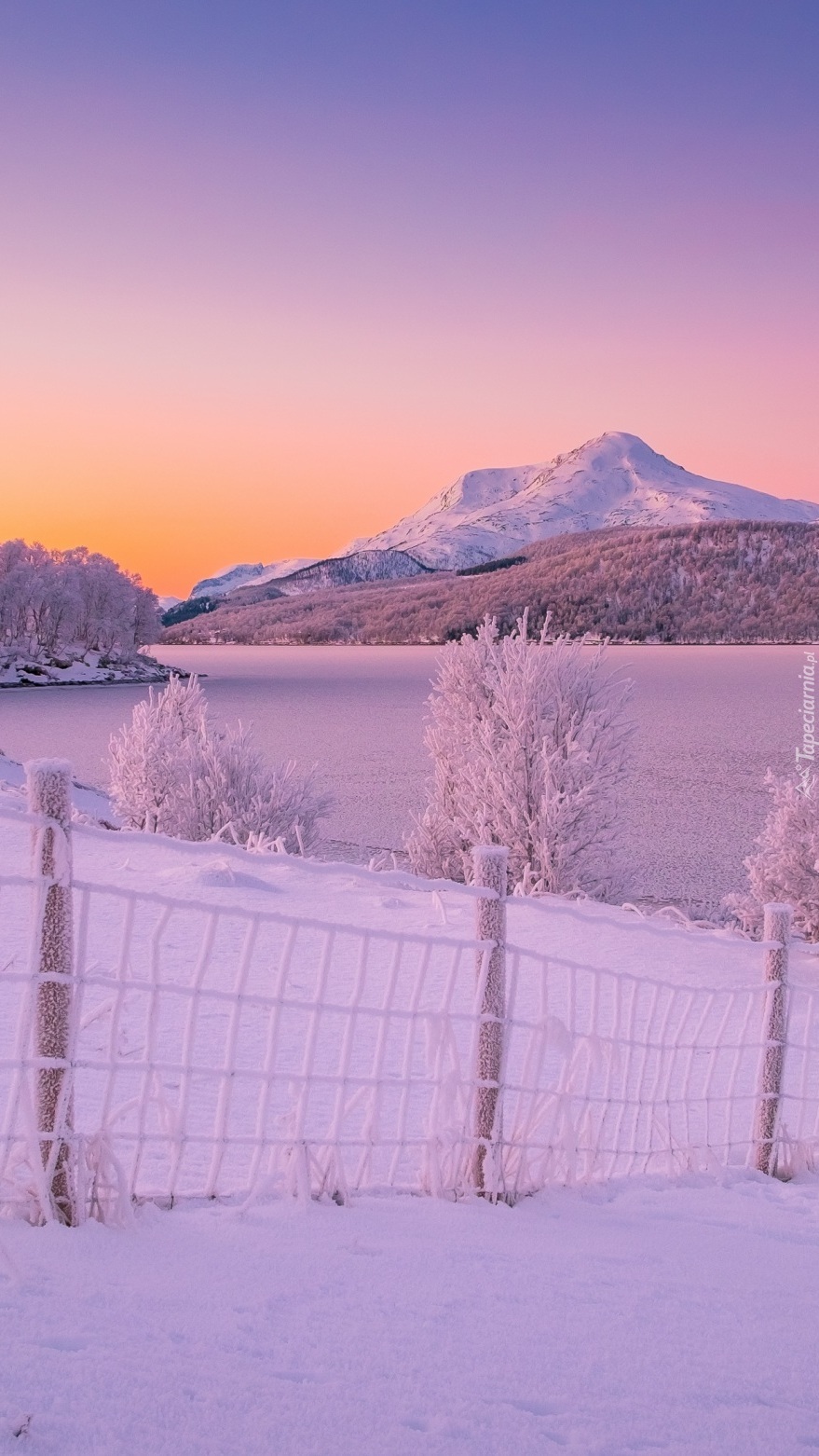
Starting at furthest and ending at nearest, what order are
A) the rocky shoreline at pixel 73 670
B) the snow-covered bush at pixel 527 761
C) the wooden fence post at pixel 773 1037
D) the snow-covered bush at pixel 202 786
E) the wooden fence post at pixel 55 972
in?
1. the rocky shoreline at pixel 73 670
2. the snow-covered bush at pixel 202 786
3. the snow-covered bush at pixel 527 761
4. the wooden fence post at pixel 773 1037
5. the wooden fence post at pixel 55 972

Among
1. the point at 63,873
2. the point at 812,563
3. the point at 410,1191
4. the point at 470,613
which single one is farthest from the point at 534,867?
Result: the point at 812,563

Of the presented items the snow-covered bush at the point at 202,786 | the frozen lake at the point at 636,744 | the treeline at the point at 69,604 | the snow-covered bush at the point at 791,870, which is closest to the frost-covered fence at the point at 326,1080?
the snow-covered bush at the point at 791,870

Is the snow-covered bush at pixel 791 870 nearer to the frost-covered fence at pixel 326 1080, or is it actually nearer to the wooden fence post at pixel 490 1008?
the frost-covered fence at pixel 326 1080

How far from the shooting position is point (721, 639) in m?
185

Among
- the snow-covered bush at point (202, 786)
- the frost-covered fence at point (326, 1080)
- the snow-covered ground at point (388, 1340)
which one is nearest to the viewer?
the snow-covered ground at point (388, 1340)

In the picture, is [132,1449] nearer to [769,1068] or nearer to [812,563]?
[769,1068]

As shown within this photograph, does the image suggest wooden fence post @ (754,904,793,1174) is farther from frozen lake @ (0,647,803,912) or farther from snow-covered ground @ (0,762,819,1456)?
Result: frozen lake @ (0,647,803,912)

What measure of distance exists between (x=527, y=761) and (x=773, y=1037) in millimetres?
11939

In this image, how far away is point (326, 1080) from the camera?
3.78m

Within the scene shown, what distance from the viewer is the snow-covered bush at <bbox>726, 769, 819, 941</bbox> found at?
14227 millimetres

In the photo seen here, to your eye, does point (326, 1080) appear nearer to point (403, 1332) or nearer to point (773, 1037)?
point (403, 1332)

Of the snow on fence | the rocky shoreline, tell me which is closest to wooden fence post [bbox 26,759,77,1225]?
the snow on fence

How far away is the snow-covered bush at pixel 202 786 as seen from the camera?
18.7 metres

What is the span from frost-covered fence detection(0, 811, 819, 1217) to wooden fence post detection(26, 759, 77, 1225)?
0.06 feet
